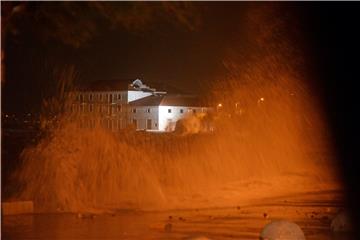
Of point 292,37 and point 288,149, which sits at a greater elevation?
point 292,37

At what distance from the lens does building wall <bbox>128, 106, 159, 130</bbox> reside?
6.96 meters

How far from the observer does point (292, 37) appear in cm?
735

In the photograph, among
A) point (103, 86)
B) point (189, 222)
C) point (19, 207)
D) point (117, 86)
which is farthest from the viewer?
point (103, 86)

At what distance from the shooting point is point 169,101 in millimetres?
7102

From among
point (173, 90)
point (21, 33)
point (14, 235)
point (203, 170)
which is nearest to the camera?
point (14, 235)

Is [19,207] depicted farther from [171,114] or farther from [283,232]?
[283,232]

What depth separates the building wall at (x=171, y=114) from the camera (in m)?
7.04

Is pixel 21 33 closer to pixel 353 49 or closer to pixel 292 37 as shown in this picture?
pixel 292 37

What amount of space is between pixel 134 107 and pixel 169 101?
44cm

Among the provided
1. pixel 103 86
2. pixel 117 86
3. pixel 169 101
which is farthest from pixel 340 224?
pixel 103 86

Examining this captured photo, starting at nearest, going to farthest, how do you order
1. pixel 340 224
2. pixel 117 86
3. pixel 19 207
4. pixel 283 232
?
pixel 283 232 < pixel 340 224 < pixel 19 207 < pixel 117 86

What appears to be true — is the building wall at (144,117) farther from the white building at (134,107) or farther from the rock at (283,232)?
the rock at (283,232)

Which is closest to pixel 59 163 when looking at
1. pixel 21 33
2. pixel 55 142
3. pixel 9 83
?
pixel 55 142

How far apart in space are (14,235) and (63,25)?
2472 millimetres
